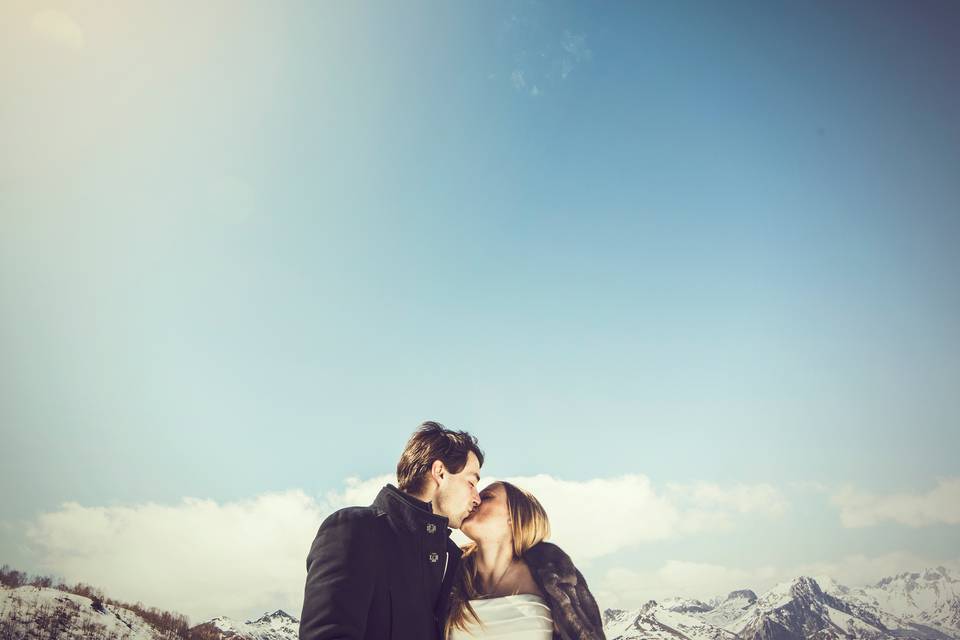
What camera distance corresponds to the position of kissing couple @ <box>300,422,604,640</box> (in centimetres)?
271

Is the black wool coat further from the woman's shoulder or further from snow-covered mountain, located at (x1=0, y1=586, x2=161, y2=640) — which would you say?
snow-covered mountain, located at (x1=0, y1=586, x2=161, y2=640)

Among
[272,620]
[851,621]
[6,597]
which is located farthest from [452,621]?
[272,620]

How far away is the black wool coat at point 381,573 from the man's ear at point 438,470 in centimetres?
26

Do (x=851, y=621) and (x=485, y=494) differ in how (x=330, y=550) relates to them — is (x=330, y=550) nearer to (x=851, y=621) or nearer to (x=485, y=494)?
(x=485, y=494)

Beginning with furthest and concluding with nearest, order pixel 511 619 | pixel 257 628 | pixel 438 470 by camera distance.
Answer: pixel 257 628 → pixel 511 619 → pixel 438 470

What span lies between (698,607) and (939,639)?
20.5 m

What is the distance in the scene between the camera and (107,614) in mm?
13828

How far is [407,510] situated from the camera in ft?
11.4

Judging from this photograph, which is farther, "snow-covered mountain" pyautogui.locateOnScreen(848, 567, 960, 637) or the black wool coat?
"snow-covered mountain" pyautogui.locateOnScreen(848, 567, 960, 637)

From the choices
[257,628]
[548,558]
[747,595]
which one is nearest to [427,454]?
[548,558]

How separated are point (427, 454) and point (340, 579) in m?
1.34

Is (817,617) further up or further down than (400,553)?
further down

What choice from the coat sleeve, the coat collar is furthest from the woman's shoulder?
the coat sleeve

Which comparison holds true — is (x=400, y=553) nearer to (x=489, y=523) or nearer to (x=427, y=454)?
(x=427, y=454)
